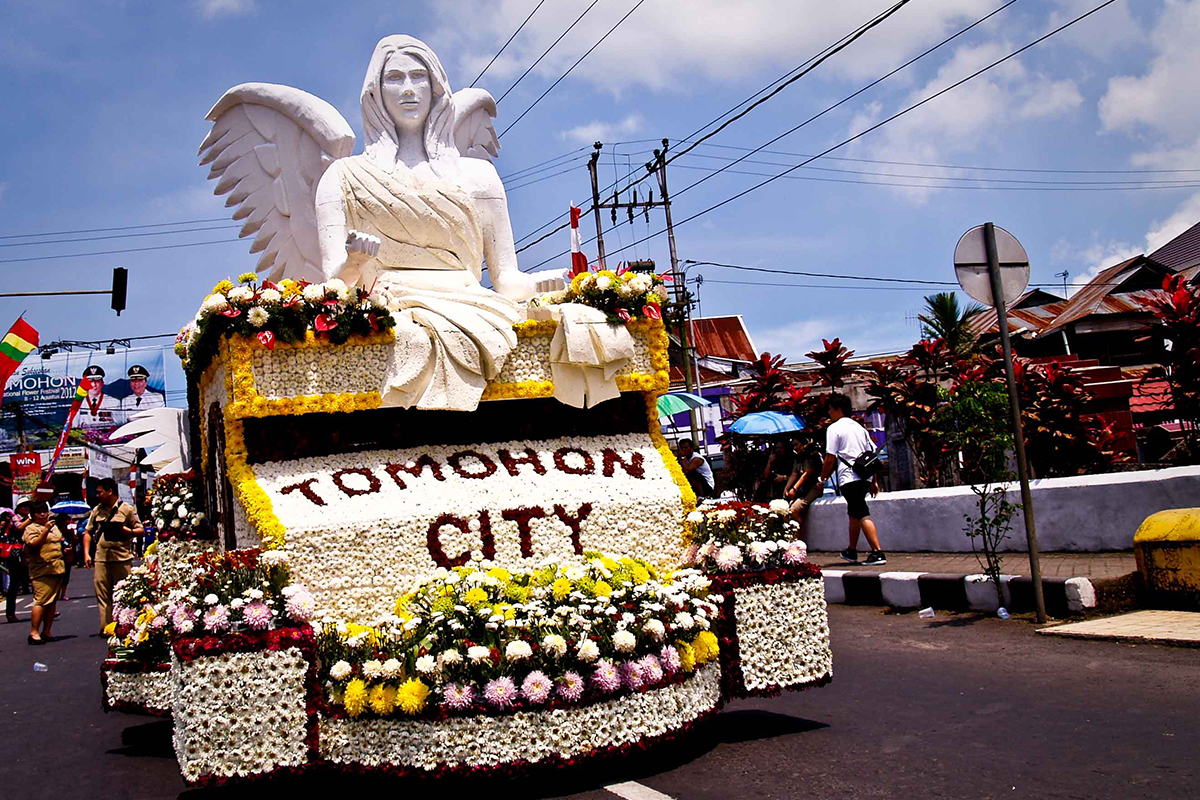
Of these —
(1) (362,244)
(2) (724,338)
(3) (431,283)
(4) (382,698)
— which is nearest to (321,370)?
(1) (362,244)

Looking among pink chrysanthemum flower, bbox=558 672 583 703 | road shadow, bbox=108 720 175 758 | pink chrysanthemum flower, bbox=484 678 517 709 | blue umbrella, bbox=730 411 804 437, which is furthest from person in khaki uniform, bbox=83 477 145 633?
blue umbrella, bbox=730 411 804 437

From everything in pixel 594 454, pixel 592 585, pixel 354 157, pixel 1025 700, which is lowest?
pixel 1025 700

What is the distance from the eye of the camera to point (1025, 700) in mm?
5566

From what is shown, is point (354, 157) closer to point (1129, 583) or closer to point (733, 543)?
point (733, 543)

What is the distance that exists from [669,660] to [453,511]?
1541 mm

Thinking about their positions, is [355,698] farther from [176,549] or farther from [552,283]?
[176,549]

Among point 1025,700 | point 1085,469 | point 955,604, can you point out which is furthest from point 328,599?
point 1085,469

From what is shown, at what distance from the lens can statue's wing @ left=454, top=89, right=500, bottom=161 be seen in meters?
7.93

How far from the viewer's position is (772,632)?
5.30 meters

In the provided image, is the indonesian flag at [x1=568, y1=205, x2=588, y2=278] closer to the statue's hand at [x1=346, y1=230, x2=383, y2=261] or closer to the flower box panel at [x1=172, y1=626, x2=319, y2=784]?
the statue's hand at [x1=346, y1=230, x2=383, y2=261]

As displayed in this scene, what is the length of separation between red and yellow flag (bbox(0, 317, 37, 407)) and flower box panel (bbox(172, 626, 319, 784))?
15442 mm

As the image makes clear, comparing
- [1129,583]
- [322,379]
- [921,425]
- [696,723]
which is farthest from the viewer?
[921,425]

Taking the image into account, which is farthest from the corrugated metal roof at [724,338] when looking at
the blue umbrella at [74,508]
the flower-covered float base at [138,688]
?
the flower-covered float base at [138,688]

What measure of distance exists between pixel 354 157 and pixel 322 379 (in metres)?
1.99
